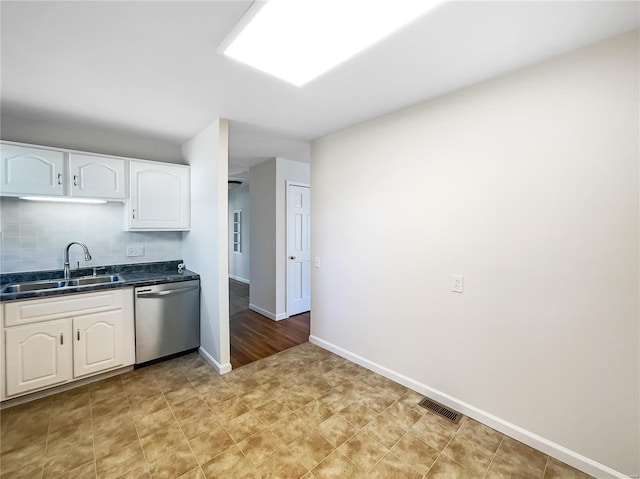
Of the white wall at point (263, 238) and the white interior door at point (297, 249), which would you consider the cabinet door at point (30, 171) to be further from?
the white interior door at point (297, 249)

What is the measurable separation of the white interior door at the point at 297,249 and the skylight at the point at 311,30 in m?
2.65

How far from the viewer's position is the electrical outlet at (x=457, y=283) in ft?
6.93

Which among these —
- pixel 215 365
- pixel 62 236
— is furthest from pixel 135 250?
pixel 215 365

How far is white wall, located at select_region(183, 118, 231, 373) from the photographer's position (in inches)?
105

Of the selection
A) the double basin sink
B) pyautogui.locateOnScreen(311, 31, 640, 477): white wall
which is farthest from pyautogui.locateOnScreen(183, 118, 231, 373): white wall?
pyautogui.locateOnScreen(311, 31, 640, 477): white wall

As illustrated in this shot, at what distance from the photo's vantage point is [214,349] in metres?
2.81

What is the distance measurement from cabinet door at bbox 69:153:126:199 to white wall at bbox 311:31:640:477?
8.19 ft

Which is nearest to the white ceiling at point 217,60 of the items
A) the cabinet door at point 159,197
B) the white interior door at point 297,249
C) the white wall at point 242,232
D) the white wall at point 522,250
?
the white wall at point 522,250

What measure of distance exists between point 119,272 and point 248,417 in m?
2.23

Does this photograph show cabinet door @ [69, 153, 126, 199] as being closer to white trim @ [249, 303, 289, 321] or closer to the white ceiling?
the white ceiling

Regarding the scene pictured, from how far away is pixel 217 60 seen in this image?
1.71 m

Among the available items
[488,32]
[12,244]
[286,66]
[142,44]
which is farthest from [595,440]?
[12,244]

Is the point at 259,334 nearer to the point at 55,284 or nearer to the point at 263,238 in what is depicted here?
the point at 263,238

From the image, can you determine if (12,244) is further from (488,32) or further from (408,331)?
(488,32)
